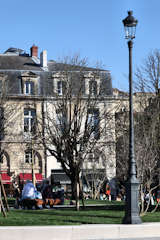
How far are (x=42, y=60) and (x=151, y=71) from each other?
64.8 ft

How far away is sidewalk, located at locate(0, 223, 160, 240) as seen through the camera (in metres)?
13.6

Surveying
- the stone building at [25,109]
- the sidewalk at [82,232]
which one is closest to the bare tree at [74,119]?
the stone building at [25,109]

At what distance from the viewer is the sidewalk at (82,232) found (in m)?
13.6

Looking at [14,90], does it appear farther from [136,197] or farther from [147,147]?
[136,197]

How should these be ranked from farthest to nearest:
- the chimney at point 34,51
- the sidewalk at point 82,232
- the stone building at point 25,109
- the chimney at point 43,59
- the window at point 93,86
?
the chimney at point 34,51 < the chimney at point 43,59 < the stone building at point 25,109 < the window at point 93,86 < the sidewalk at point 82,232

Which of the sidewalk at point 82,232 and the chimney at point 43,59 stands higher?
the chimney at point 43,59

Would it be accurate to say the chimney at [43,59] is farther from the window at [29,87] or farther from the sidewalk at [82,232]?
the sidewalk at [82,232]

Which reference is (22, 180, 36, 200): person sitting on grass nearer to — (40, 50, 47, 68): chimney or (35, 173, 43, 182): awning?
(35, 173, 43, 182): awning

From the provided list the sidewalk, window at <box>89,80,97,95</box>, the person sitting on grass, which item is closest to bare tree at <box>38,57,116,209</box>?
window at <box>89,80,97,95</box>

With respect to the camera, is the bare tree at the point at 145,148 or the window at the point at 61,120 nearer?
the bare tree at the point at 145,148

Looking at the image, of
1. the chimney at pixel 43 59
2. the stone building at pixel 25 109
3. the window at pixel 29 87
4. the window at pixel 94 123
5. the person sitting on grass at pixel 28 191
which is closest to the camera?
the person sitting on grass at pixel 28 191

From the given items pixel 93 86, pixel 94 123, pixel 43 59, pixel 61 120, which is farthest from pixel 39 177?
pixel 61 120

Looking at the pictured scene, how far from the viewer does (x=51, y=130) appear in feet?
111

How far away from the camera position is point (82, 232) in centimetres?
1400
